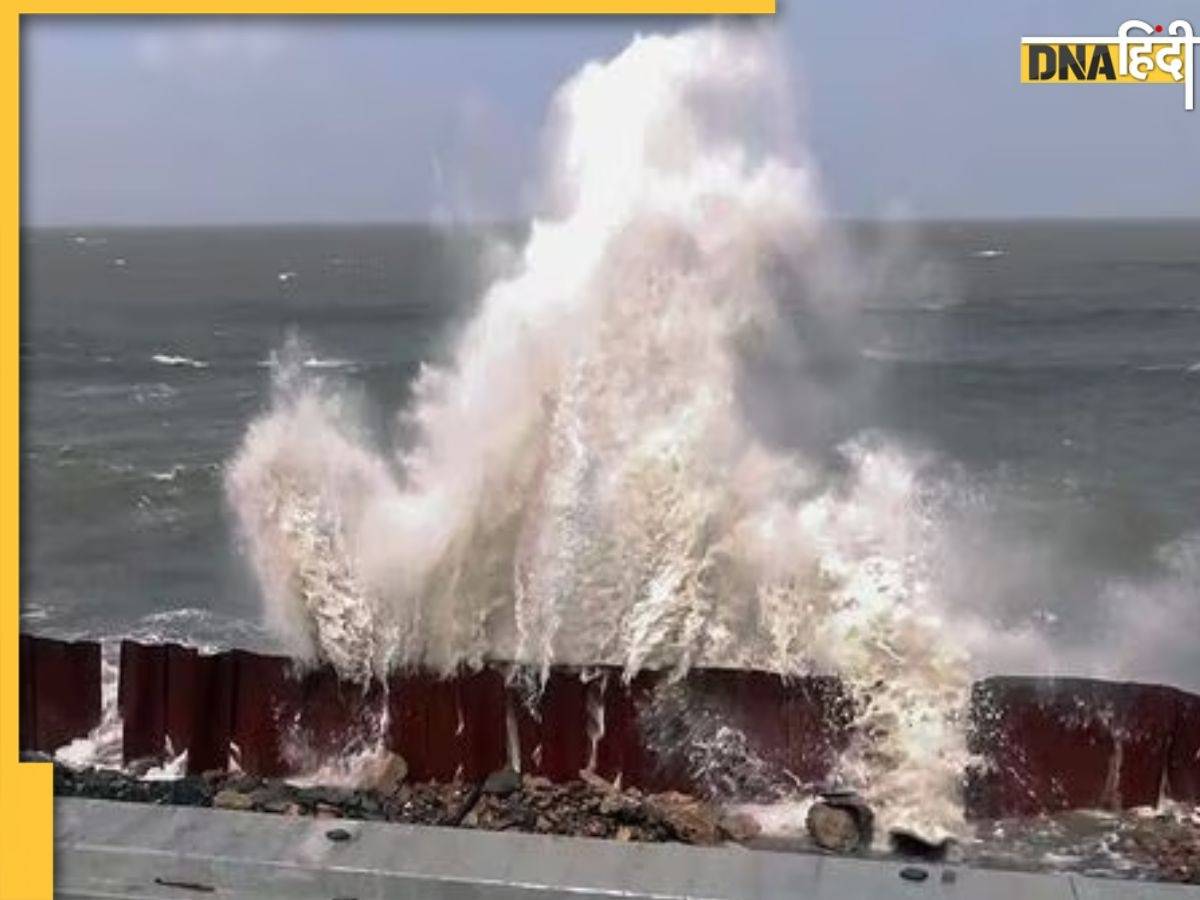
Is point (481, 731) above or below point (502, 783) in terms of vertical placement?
above

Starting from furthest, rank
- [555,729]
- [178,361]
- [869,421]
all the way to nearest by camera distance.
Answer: [178,361], [869,421], [555,729]

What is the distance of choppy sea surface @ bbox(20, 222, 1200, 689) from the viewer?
60.6ft

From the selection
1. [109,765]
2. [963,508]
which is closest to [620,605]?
[109,765]

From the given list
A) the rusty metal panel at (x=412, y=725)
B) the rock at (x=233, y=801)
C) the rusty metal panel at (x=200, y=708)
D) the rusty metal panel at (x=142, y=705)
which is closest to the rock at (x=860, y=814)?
the rusty metal panel at (x=412, y=725)

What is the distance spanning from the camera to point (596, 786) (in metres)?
9.66

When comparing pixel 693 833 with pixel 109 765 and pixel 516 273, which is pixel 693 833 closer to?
pixel 109 765

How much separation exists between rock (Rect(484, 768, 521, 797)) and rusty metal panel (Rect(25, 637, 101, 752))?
3.13m

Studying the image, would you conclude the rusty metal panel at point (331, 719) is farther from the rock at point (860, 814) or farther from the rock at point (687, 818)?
the rock at point (860, 814)

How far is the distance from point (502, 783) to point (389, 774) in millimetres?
810

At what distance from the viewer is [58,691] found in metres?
10.9

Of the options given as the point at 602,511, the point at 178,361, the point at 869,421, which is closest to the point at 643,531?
the point at 602,511

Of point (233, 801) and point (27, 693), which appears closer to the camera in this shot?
point (233, 801)

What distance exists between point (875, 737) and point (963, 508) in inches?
604

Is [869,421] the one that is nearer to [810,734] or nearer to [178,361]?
[810,734]
